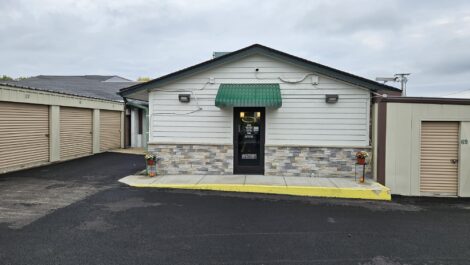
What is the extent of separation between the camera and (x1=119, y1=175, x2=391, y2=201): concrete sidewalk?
7.66 m

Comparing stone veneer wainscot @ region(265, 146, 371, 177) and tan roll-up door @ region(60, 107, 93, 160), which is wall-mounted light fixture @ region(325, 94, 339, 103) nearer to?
stone veneer wainscot @ region(265, 146, 371, 177)

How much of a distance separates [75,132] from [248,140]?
370 inches

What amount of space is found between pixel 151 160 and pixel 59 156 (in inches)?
254

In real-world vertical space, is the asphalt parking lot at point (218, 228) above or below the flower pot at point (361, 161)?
below

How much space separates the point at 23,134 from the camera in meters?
11.4

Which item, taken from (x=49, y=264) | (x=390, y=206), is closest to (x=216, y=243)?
(x=49, y=264)

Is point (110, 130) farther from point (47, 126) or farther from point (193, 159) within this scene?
point (193, 159)

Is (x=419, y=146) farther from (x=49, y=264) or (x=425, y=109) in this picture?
(x=49, y=264)

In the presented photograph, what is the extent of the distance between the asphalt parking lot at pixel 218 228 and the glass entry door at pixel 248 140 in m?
2.06

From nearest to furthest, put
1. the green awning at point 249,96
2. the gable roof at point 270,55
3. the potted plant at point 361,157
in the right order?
the potted plant at point 361,157 → the green awning at point 249,96 → the gable roof at point 270,55

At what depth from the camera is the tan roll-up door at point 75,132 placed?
13.6m

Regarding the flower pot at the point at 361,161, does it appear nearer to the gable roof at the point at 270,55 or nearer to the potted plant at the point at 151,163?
the gable roof at the point at 270,55

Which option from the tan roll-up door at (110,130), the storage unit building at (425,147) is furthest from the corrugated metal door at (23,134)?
the storage unit building at (425,147)

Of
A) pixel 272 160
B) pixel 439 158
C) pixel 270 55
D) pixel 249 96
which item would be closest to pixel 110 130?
pixel 249 96
